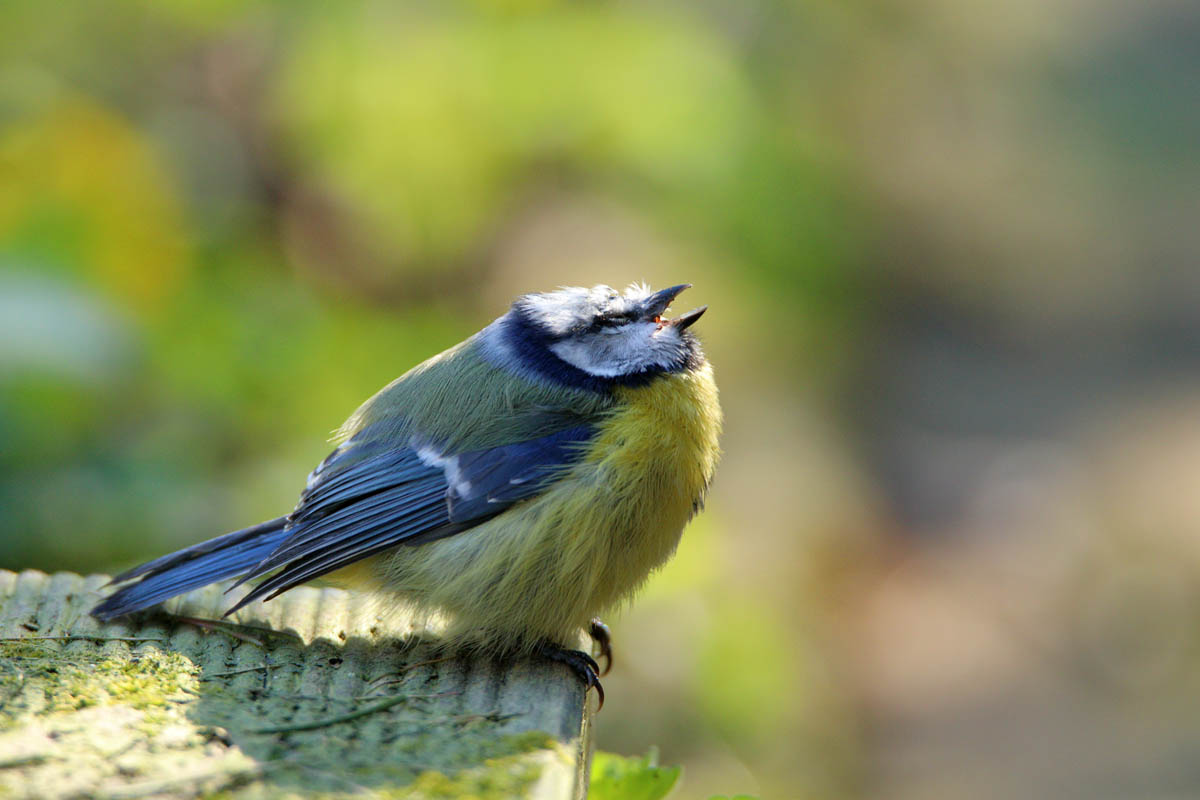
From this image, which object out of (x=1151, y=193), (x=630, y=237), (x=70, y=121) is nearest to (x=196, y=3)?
(x=70, y=121)

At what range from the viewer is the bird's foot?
7.39 ft

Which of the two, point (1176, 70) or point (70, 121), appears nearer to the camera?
point (70, 121)

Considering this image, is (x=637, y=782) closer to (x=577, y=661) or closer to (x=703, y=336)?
(x=577, y=661)

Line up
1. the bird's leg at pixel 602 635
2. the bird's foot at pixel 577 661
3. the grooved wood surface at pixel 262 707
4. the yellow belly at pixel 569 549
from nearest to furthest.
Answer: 1. the grooved wood surface at pixel 262 707
2. the bird's foot at pixel 577 661
3. the yellow belly at pixel 569 549
4. the bird's leg at pixel 602 635

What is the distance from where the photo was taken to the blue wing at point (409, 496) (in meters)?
2.42

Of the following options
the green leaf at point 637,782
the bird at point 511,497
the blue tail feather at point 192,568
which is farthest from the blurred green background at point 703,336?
the green leaf at point 637,782

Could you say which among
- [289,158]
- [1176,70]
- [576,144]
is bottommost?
[289,158]

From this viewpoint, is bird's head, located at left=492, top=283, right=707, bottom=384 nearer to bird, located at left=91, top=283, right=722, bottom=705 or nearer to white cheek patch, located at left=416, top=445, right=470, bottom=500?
bird, located at left=91, top=283, right=722, bottom=705

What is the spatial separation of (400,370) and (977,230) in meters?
6.16

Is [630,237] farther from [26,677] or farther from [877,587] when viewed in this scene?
[26,677]

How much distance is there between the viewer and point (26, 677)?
1.90 meters

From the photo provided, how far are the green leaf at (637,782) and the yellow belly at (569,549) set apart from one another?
1.64 ft

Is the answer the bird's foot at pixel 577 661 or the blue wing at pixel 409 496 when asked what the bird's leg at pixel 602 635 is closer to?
the bird's foot at pixel 577 661

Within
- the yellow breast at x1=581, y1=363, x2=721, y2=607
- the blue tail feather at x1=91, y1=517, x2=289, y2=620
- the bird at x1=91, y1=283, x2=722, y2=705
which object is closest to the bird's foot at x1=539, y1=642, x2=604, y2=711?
the bird at x1=91, y1=283, x2=722, y2=705
